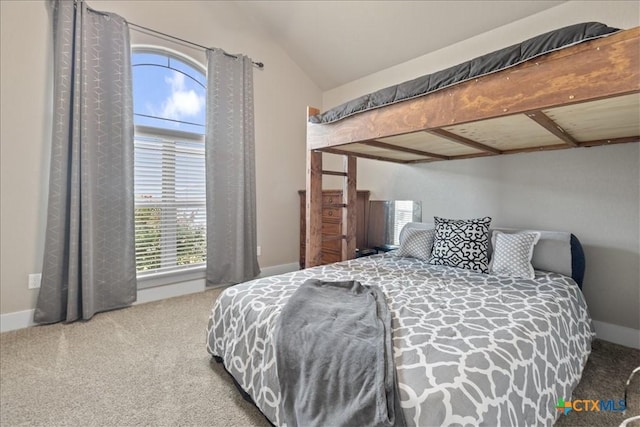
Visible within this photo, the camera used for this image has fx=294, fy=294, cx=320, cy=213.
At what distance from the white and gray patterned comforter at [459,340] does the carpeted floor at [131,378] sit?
0.15 metres

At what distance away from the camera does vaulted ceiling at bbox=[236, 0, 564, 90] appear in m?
2.52

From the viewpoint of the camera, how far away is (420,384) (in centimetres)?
88

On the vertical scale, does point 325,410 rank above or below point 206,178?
below

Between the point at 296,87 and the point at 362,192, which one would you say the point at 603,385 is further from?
the point at 296,87

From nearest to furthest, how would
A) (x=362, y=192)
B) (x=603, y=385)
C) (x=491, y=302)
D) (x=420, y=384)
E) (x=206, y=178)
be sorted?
(x=420, y=384) → (x=491, y=302) → (x=603, y=385) → (x=206, y=178) → (x=362, y=192)

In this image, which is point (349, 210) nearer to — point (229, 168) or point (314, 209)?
point (314, 209)

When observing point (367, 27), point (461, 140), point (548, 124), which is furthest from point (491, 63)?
point (367, 27)

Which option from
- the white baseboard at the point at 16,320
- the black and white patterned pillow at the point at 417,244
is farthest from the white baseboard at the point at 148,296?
the black and white patterned pillow at the point at 417,244

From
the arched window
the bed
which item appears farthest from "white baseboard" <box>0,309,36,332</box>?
the bed

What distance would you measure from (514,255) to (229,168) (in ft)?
8.97

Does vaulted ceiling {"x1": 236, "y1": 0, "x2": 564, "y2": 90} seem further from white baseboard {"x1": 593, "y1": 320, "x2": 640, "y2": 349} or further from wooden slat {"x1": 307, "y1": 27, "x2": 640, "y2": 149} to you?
white baseboard {"x1": 593, "y1": 320, "x2": 640, "y2": 349}

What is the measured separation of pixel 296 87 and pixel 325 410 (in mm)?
3796

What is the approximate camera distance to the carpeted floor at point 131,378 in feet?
4.45

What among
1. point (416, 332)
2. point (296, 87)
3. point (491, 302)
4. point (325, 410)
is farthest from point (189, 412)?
point (296, 87)
